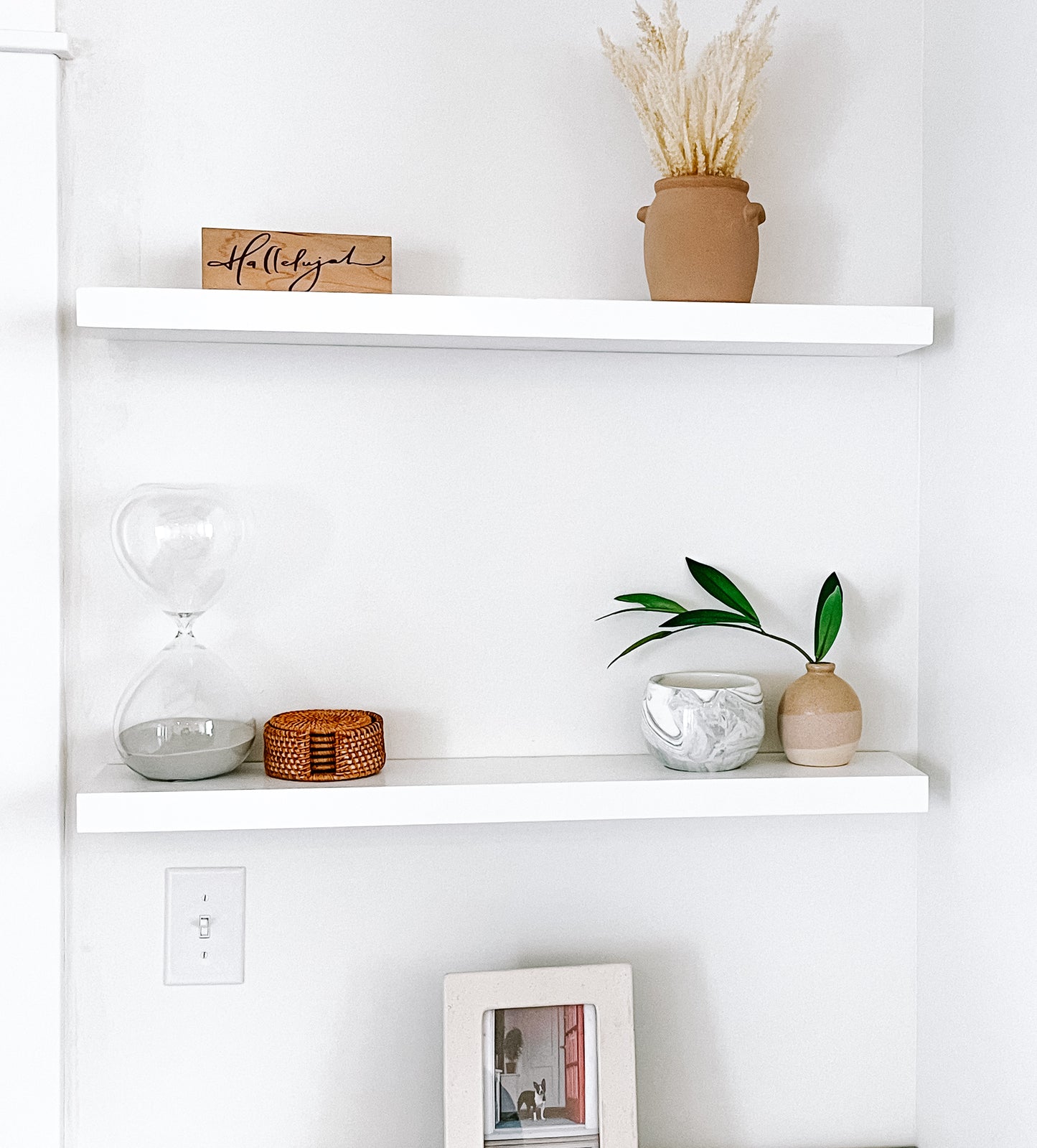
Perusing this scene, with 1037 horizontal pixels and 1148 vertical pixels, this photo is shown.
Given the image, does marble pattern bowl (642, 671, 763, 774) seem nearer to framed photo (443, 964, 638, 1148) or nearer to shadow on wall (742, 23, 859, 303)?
framed photo (443, 964, 638, 1148)

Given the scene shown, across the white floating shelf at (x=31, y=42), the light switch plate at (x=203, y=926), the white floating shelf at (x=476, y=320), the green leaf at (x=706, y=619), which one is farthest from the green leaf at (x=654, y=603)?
the white floating shelf at (x=31, y=42)

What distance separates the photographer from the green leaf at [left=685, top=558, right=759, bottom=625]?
1.09 metres

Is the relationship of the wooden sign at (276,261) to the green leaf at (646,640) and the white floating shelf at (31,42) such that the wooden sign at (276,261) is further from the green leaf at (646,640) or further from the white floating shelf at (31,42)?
the green leaf at (646,640)

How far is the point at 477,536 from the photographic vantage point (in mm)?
1130

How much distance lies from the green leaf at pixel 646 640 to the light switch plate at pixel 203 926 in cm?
43

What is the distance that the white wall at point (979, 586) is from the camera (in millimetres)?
931

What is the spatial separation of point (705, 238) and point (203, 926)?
0.82m

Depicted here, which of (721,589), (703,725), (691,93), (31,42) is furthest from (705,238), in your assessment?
(31,42)

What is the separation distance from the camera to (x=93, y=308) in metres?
0.96

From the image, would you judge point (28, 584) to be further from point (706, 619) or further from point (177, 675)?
point (706, 619)

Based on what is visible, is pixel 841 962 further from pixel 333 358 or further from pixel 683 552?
pixel 333 358

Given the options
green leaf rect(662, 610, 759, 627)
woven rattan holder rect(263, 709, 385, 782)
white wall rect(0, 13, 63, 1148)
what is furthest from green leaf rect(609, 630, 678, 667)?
white wall rect(0, 13, 63, 1148)

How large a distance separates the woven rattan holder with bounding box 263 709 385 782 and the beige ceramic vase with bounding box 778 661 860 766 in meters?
0.40

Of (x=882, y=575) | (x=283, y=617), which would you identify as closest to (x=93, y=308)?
(x=283, y=617)
